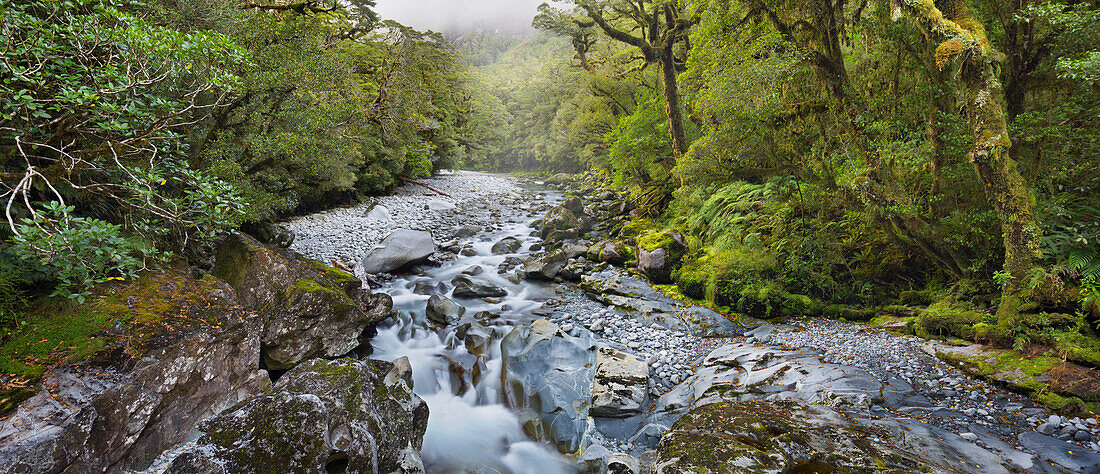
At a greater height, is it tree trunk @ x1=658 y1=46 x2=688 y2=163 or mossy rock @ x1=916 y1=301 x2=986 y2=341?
tree trunk @ x1=658 y1=46 x2=688 y2=163

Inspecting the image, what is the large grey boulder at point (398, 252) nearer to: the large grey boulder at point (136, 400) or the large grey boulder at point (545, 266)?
the large grey boulder at point (545, 266)

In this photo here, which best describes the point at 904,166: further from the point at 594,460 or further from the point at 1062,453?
the point at 594,460

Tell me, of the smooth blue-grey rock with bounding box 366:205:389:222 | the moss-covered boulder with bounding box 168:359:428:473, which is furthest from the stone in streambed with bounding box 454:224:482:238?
the moss-covered boulder with bounding box 168:359:428:473

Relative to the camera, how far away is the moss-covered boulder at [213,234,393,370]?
595cm

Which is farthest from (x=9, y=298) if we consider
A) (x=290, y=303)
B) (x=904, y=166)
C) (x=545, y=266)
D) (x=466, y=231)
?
(x=466, y=231)

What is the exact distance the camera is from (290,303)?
6.13 m

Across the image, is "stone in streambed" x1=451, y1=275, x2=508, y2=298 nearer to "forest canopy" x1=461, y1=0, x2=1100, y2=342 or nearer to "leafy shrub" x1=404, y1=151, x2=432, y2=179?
"forest canopy" x1=461, y1=0, x2=1100, y2=342

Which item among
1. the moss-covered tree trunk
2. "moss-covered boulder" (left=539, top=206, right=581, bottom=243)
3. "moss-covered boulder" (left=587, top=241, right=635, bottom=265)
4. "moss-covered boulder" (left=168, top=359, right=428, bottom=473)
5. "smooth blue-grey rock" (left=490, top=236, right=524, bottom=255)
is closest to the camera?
"moss-covered boulder" (left=168, top=359, right=428, bottom=473)

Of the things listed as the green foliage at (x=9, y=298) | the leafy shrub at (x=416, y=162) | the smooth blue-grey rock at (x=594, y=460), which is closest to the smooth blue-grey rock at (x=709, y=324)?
the smooth blue-grey rock at (x=594, y=460)

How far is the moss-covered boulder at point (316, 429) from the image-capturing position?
3.23 metres

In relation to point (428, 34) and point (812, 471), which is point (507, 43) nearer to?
point (428, 34)

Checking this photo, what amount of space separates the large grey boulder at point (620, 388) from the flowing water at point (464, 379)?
3.16 feet

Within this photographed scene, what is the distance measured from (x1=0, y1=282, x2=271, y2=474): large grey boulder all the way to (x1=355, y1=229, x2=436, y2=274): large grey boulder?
548cm

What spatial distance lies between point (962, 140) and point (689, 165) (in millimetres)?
5470
